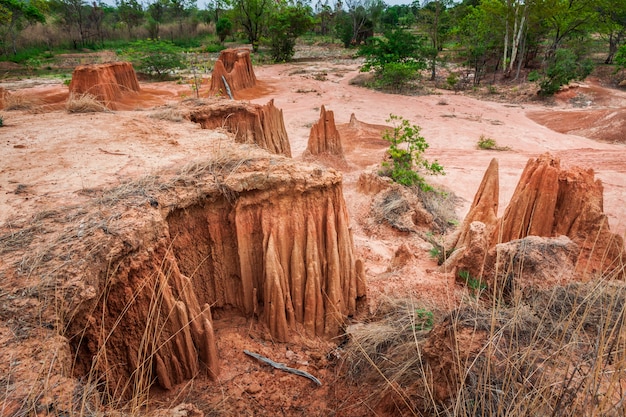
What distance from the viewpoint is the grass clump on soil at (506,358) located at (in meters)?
1.97

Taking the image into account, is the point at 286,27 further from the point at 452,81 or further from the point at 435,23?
the point at 452,81

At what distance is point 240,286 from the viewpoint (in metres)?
4.70

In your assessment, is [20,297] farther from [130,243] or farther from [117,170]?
[117,170]

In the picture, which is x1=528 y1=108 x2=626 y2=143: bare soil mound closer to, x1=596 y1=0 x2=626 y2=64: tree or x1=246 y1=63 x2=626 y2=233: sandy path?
x1=246 y1=63 x2=626 y2=233: sandy path

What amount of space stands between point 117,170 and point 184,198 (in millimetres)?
1440

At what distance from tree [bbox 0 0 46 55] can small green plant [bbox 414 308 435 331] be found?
30.6m

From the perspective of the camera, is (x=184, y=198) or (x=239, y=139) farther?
(x=239, y=139)

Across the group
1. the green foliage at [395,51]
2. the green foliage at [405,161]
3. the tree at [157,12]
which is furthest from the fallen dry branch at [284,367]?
the tree at [157,12]

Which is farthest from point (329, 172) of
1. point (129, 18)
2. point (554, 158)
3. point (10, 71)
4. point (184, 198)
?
point (129, 18)

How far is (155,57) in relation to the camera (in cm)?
2617

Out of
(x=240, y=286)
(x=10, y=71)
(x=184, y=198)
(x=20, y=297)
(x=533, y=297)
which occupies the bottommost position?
(x=240, y=286)

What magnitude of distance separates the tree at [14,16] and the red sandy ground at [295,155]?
12677 millimetres

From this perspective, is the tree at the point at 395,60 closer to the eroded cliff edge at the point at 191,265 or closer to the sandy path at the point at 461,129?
the sandy path at the point at 461,129

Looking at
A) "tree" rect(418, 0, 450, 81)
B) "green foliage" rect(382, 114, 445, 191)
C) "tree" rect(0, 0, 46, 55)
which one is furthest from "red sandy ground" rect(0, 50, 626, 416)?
"tree" rect(418, 0, 450, 81)
